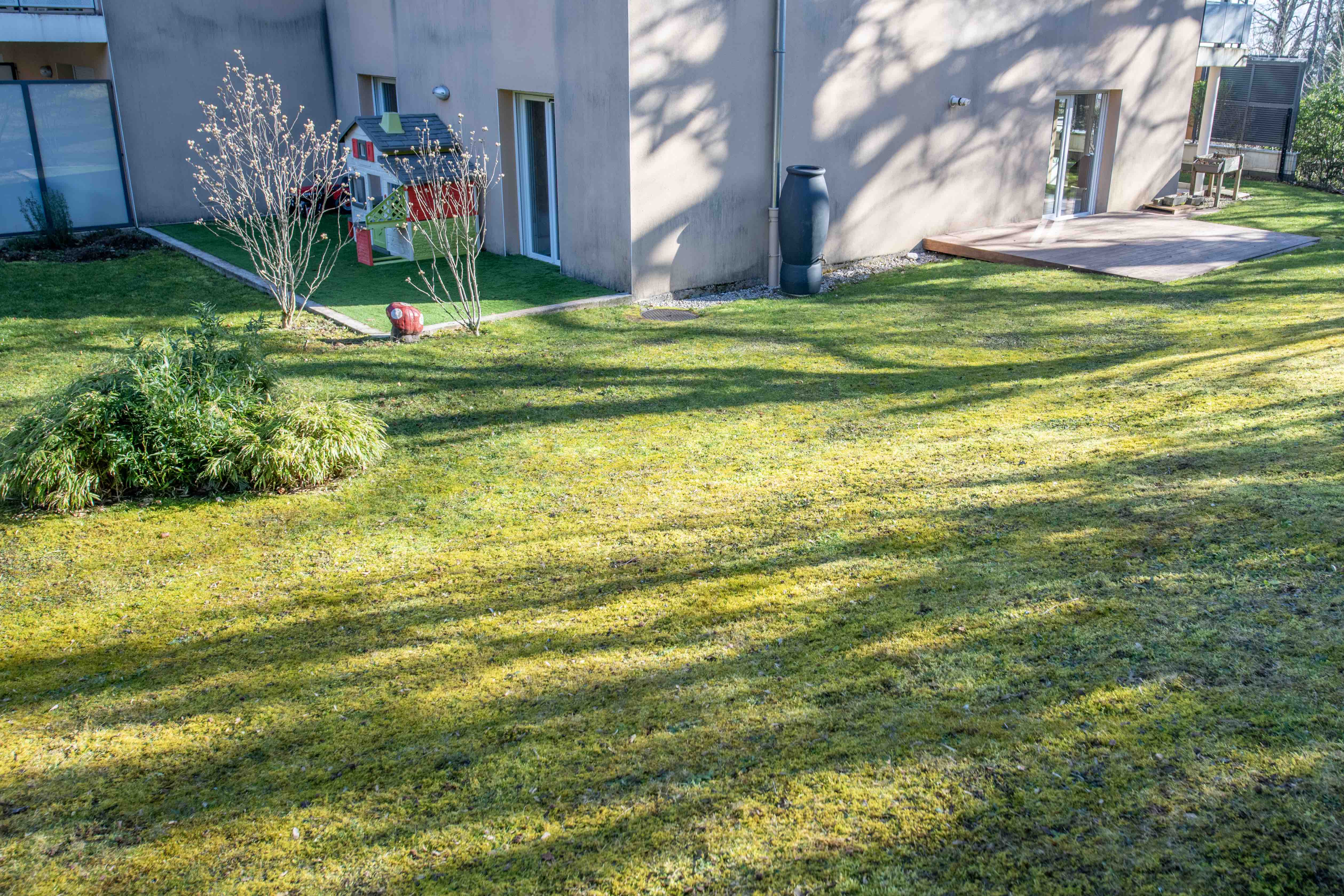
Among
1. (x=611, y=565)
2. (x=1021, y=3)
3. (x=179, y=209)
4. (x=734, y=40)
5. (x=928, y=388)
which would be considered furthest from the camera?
(x=179, y=209)

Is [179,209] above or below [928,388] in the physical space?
above

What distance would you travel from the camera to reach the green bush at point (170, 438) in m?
5.57

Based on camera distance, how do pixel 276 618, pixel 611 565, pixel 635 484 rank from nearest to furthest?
pixel 276 618
pixel 611 565
pixel 635 484

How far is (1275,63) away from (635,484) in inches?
739

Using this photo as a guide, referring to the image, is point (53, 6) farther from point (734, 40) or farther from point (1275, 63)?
point (1275, 63)

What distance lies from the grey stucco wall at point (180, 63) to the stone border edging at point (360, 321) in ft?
8.49

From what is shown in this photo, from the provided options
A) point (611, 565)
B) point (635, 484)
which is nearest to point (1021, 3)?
point (635, 484)

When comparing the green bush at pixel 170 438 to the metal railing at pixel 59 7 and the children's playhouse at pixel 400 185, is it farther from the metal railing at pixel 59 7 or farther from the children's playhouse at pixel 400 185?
the metal railing at pixel 59 7

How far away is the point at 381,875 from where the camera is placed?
2.92 metres

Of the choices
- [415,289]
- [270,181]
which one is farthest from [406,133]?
[270,181]

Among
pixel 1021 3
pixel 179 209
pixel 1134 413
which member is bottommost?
pixel 1134 413

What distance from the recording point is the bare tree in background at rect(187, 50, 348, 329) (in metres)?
9.24

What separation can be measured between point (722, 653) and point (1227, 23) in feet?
55.7

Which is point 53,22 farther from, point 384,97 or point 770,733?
point 770,733
